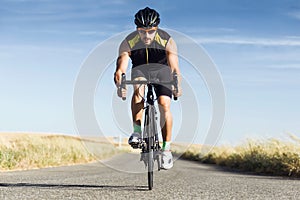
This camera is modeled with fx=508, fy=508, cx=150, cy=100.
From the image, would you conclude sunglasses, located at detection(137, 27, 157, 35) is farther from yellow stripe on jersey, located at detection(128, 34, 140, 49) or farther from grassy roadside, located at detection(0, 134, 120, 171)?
grassy roadside, located at detection(0, 134, 120, 171)

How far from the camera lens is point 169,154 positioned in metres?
8.12

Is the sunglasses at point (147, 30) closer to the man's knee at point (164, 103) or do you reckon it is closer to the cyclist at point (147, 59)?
the cyclist at point (147, 59)

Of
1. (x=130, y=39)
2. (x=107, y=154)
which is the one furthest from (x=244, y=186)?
(x=107, y=154)

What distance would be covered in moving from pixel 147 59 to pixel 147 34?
39cm

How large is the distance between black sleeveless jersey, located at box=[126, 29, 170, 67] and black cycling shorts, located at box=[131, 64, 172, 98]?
8 cm

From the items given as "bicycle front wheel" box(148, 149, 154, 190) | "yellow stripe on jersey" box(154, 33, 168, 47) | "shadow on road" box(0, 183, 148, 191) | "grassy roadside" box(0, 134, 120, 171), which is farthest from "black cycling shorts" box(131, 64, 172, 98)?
"grassy roadside" box(0, 134, 120, 171)

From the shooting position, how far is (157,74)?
791 centimetres

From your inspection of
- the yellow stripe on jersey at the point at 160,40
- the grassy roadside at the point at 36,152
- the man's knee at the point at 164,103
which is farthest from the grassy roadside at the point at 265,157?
the grassy roadside at the point at 36,152

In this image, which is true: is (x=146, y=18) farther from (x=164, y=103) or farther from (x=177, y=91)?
(x=164, y=103)

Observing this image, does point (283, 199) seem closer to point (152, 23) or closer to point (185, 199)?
point (185, 199)

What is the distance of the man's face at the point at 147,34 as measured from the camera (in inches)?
301

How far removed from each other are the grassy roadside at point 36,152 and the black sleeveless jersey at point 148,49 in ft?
15.6

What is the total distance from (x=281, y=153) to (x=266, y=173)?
78 centimetres

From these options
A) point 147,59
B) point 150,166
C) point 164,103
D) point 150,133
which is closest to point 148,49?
point 147,59
